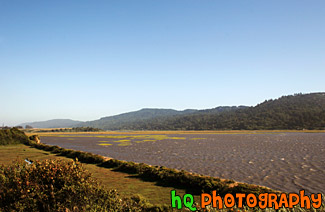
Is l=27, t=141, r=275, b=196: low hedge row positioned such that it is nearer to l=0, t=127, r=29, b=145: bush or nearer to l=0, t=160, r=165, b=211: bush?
l=0, t=160, r=165, b=211: bush

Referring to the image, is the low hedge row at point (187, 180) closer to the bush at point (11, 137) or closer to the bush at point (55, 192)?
the bush at point (55, 192)

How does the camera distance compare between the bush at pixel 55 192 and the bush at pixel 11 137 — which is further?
the bush at pixel 11 137

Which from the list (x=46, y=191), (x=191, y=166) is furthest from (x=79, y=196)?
(x=191, y=166)

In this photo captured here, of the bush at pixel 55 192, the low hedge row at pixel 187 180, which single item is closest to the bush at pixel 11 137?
the low hedge row at pixel 187 180

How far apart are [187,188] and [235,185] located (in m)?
2.84

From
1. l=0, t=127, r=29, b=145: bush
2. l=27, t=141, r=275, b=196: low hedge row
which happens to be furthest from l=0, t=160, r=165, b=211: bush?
l=0, t=127, r=29, b=145: bush

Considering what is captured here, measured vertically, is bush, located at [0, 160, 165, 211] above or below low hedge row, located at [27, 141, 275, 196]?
above

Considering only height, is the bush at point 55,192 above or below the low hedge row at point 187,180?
above

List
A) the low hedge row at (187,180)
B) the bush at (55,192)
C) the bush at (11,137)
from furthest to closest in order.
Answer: the bush at (11,137), the low hedge row at (187,180), the bush at (55,192)

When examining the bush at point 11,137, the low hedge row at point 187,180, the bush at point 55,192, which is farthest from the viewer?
the bush at point 11,137

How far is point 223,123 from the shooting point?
18312 cm

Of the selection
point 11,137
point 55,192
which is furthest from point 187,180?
point 11,137

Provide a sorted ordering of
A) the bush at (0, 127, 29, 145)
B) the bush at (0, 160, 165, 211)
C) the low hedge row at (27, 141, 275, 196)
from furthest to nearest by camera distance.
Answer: the bush at (0, 127, 29, 145)
the low hedge row at (27, 141, 275, 196)
the bush at (0, 160, 165, 211)

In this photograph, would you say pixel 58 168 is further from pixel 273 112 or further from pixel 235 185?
pixel 273 112
